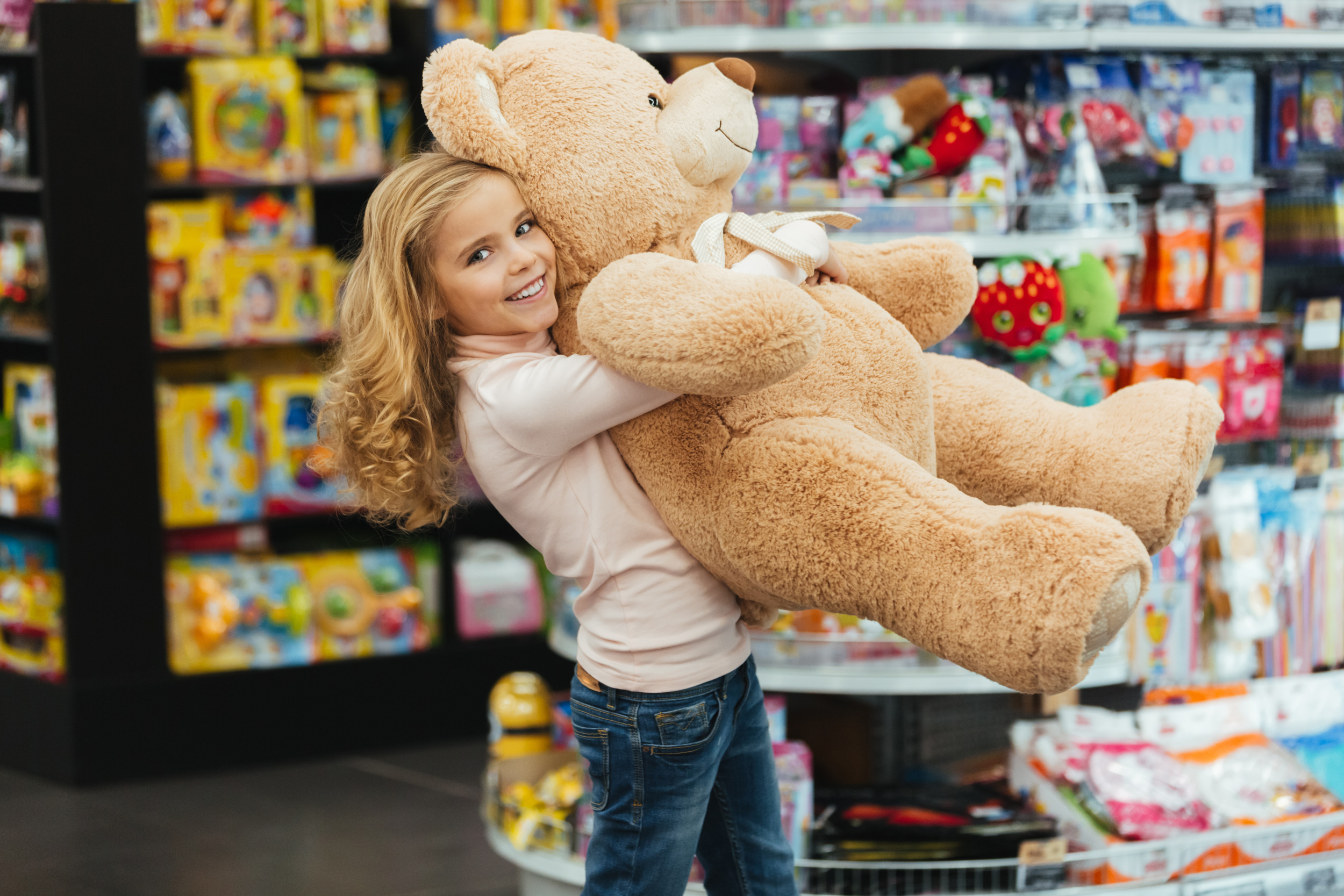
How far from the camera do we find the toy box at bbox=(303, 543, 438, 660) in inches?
152

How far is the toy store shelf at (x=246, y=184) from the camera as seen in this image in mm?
3650

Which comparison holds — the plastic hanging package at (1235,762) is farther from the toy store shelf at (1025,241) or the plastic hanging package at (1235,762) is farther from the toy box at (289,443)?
the toy box at (289,443)

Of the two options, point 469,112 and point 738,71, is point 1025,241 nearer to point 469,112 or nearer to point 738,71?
point 738,71

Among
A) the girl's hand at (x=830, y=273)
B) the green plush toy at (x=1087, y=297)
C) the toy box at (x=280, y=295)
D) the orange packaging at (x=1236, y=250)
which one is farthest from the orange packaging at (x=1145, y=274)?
the toy box at (x=280, y=295)

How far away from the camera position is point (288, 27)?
12.4 ft

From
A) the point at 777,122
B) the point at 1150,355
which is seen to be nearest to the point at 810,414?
the point at 777,122

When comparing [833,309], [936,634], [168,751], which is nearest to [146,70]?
[168,751]

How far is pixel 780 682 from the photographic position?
8.39 feet

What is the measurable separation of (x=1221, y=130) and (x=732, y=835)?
1822 mm

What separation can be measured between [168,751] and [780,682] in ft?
6.29

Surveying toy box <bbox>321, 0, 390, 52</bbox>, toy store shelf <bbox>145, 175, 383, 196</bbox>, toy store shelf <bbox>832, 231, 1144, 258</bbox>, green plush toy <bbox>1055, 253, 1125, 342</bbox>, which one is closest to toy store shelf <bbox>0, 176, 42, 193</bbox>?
toy store shelf <bbox>145, 175, 383, 196</bbox>

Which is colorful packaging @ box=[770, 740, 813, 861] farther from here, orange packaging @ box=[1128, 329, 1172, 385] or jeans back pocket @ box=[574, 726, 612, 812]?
orange packaging @ box=[1128, 329, 1172, 385]

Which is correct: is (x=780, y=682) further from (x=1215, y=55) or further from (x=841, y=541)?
(x=1215, y=55)

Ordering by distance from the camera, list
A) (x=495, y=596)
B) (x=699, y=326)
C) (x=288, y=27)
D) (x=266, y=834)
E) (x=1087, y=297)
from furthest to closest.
Answer: (x=495, y=596) → (x=288, y=27) → (x=266, y=834) → (x=1087, y=297) → (x=699, y=326)
